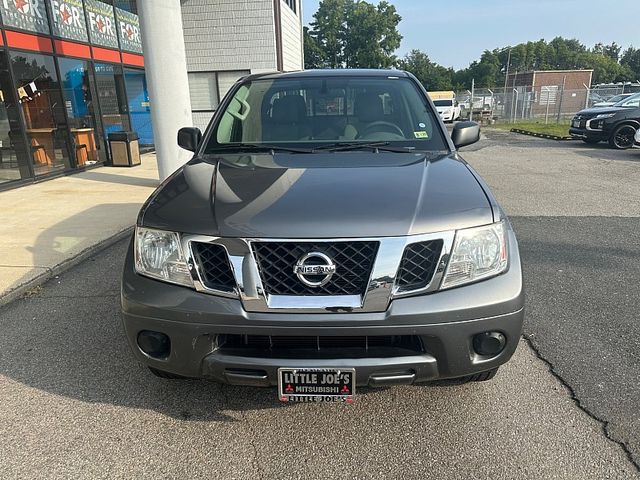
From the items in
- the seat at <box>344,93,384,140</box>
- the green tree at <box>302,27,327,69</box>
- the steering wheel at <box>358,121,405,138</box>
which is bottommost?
the steering wheel at <box>358,121,405,138</box>

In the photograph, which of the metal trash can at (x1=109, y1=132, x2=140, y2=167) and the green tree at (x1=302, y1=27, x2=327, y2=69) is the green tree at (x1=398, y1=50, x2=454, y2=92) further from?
the metal trash can at (x1=109, y1=132, x2=140, y2=167)

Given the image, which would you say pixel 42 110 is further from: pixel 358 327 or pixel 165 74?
pixel 358 327

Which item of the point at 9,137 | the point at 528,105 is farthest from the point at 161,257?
the point at 528,105

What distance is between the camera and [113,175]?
33.4ft

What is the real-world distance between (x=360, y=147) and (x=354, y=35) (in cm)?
6217

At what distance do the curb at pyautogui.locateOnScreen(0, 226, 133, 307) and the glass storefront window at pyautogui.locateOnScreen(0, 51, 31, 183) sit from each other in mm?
4354

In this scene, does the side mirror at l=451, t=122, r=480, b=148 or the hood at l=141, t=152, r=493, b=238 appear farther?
the side mirror at l=451, t=122, r=480, b=148

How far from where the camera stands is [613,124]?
13.7 metres

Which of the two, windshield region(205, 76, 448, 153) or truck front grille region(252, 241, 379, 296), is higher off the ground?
windshield region(205, 76, 448, 153)

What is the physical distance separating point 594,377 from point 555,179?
7605mm

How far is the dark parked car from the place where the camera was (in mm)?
13547

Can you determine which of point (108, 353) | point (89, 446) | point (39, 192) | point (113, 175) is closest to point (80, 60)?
point (113, 175)

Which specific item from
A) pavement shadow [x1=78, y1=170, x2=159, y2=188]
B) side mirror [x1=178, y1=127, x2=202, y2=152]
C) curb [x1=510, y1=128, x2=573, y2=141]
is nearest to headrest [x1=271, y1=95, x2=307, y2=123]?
side mirror [x1=178, y1=127, x2=202, y2=152]

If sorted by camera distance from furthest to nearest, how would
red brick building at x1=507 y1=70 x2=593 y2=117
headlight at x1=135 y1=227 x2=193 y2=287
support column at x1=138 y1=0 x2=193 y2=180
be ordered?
1. red brick building at x1=507 y1=70 x2=593 y2=117
2. support column at x1=138 y1=0 x2=193 y2=180
3. headlight at x1=135 y1=227 x2=193 y2=287
